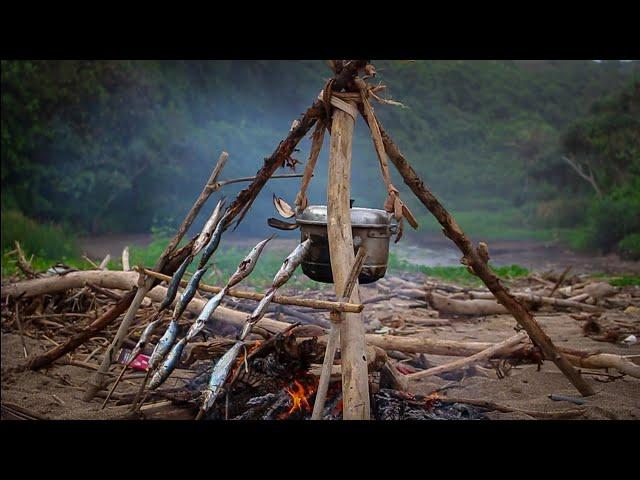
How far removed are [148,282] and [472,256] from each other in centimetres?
216

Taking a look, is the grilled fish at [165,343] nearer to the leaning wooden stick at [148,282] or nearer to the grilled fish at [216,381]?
the grilled fish at [216,381]

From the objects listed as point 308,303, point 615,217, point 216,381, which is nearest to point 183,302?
point 216,381

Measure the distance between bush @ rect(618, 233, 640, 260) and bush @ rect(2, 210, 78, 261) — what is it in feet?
35.1

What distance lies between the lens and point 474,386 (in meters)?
5.20

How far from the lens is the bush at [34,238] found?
1409 centimetres

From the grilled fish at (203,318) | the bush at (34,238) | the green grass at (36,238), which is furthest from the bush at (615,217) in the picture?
the bush at (34,238)

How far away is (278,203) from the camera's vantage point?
4602mm

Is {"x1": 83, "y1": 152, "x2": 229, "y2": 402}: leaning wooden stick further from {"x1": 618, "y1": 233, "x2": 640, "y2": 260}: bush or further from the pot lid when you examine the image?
{"x1": 618, "y1": 233, "x2": 640, "y2": 260}: bush

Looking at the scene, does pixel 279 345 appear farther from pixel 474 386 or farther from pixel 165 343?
pixel 474 386

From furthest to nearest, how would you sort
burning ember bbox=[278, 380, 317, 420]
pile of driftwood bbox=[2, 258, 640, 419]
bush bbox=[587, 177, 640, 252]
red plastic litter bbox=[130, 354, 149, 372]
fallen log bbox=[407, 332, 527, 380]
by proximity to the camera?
bush bbox=[587, 177, 640, 252] → red plastic litter bbox=[130, 354, 149, 372] → fallen log bbox=[407, 332, 527, 380] → pile of driftwood bbox=[2, 258, 640, 419] → burning ember bbox=[278, 380, 317, 420]

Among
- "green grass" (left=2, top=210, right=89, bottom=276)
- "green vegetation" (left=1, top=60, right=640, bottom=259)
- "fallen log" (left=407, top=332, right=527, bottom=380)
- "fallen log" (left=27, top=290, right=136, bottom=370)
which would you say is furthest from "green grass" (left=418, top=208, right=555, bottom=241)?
"fallen log" (left=27, top=290, right=136, bottom=370)

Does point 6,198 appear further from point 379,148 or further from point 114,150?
point 379,148

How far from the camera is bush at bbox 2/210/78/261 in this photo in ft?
46.2

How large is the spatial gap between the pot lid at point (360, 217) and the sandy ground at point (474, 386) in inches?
56.8
